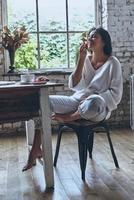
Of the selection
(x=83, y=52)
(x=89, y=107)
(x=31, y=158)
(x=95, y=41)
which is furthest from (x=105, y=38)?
(x=31, y=158)

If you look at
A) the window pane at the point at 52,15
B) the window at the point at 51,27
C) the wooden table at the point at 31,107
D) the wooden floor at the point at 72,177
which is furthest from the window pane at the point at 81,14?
the wooden table at the point at 31,107

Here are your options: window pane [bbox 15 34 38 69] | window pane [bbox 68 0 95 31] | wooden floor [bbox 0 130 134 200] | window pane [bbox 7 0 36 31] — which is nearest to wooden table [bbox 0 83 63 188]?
wooden floor [bbox 0 130 134 200]

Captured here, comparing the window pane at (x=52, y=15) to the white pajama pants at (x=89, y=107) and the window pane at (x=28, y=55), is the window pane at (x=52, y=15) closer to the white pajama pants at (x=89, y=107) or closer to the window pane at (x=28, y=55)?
the window pane at (x=28, y=55)

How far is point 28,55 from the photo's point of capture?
17.2 feet

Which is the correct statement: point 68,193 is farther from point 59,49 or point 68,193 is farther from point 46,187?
point 59,49

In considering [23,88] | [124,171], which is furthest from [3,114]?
[124,171]

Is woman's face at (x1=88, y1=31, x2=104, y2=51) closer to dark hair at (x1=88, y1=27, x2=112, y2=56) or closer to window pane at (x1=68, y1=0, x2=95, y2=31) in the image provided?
dark hair at (x1=88, y1=27, x2=112, y2=56)

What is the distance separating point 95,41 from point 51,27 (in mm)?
Answer: 2223

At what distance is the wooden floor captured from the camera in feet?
8.43

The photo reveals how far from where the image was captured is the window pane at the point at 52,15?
5.25 metres

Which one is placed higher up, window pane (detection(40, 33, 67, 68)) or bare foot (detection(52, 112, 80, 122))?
window pane (detection(40, 33, 67, 68))

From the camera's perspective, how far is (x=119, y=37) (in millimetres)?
5148

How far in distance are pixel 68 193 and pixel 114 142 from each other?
182 centimetres

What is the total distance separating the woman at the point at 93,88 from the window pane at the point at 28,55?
2044 millimetres
